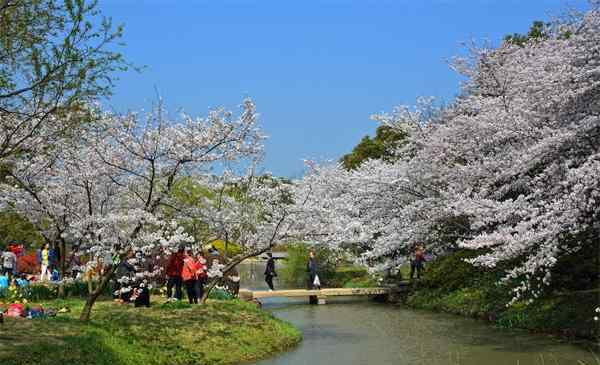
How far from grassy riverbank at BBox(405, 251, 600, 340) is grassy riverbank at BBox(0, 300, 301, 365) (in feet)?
18.6

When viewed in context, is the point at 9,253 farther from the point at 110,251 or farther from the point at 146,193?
the point at 110,251

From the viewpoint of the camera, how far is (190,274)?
16500 millimetres

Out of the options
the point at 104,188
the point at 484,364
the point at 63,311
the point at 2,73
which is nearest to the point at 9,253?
the point at 104,188

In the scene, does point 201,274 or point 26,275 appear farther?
point 26,275

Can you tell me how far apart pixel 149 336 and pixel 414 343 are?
5.89 metres

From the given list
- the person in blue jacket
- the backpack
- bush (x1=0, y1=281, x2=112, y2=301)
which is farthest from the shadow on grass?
the person in blue jacket

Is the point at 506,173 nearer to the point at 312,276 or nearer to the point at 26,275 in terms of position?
the point at 312,276

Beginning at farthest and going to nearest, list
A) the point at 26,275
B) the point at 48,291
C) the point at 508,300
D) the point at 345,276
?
the point at 345,276, the point at 26,275, the point at 508,300, the point at 48,291

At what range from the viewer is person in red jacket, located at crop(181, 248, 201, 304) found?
16469 mm

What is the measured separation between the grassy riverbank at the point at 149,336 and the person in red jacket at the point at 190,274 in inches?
26.0

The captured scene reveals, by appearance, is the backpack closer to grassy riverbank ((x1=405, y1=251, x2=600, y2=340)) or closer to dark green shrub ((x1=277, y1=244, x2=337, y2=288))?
grassy riverbank ((x1=405, y1=251, x2=600, y2=340))

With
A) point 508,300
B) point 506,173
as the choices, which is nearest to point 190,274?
point 506,173

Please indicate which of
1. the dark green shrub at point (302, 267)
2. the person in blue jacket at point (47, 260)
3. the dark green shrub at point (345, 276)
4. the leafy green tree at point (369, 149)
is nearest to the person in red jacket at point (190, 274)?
the person in blue jacket at point (47, 260)

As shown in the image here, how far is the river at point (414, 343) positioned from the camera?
1324cm
